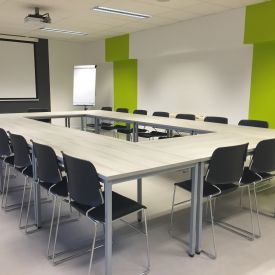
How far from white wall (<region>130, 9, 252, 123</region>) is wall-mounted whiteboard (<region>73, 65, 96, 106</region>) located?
1603mm

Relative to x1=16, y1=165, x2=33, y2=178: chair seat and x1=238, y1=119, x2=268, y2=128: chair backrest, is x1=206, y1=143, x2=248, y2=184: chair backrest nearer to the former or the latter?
x1=16, y1=165, x2=33, y2=178: chair seat

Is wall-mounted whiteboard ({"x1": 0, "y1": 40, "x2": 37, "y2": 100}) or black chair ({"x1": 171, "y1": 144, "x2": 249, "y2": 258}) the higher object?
wall-mounted whiteboard ({"x1": 0, "y1": 40, "x2": 37, "y2": 100})

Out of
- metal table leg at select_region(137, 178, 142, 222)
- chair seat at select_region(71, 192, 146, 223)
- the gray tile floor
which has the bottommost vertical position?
the gray tile floor

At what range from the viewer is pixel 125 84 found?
8.76 metres

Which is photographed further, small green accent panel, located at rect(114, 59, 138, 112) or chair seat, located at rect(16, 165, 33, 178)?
small green accent panel, located at rect(114, 59, 138, 112)

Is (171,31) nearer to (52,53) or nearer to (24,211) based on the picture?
(52,53)

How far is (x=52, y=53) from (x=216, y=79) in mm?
5505

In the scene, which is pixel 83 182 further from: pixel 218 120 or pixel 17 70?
pixel 17 70

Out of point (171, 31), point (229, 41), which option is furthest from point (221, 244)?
point (171, 31)

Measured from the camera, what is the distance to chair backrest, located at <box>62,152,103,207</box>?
196cm

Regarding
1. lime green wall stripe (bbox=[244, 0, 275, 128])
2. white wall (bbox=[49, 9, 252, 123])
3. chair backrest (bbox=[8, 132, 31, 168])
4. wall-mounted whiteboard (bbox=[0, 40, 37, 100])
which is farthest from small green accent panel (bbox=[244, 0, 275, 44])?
wall-mounted whiteboard (bbox=[0, 40, 37, 100])

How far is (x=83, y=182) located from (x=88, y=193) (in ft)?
0.27

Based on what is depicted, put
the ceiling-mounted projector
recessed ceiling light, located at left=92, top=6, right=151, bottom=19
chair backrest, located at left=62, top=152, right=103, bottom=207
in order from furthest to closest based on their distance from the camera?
recessed ceiling light, located at left=92, top=6, right=151, bottom=19 < the ceiling-mounted projector < chair backrest, located at left=62, top=152, right=103, bottom=207

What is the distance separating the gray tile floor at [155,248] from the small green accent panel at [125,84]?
5.54m
